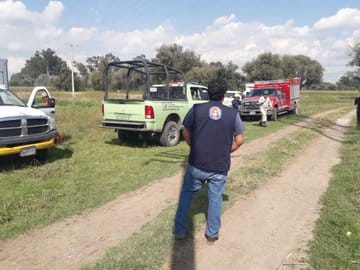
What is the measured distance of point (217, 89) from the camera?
4785 mm

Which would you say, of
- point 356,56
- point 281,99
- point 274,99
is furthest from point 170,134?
point 356,56

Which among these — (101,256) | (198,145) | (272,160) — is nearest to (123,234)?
(101,256)

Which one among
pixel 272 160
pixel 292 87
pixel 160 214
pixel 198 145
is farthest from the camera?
pixel 292 87

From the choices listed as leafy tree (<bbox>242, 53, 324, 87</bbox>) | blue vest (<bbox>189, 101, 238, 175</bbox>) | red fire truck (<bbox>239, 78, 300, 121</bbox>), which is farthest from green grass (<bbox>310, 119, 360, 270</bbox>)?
leafy tree (<bbox>242, 53, 324, 87</bbox>)

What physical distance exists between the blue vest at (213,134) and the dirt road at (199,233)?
975mm

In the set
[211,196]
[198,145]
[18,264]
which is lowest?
[18,264]

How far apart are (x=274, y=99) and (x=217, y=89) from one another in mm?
19084

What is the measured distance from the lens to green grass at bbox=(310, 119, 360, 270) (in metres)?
4.52

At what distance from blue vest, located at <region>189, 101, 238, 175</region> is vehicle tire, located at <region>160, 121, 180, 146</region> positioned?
7.69m

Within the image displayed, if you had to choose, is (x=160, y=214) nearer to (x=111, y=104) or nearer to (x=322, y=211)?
(x=322, y=211)

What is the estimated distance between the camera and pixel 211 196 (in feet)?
16.2

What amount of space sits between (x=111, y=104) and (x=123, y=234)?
755cm

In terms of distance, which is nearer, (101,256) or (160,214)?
(101,256)

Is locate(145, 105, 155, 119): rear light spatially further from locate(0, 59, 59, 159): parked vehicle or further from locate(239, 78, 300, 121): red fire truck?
locate(239, 78, 300, 121): red fire truck
